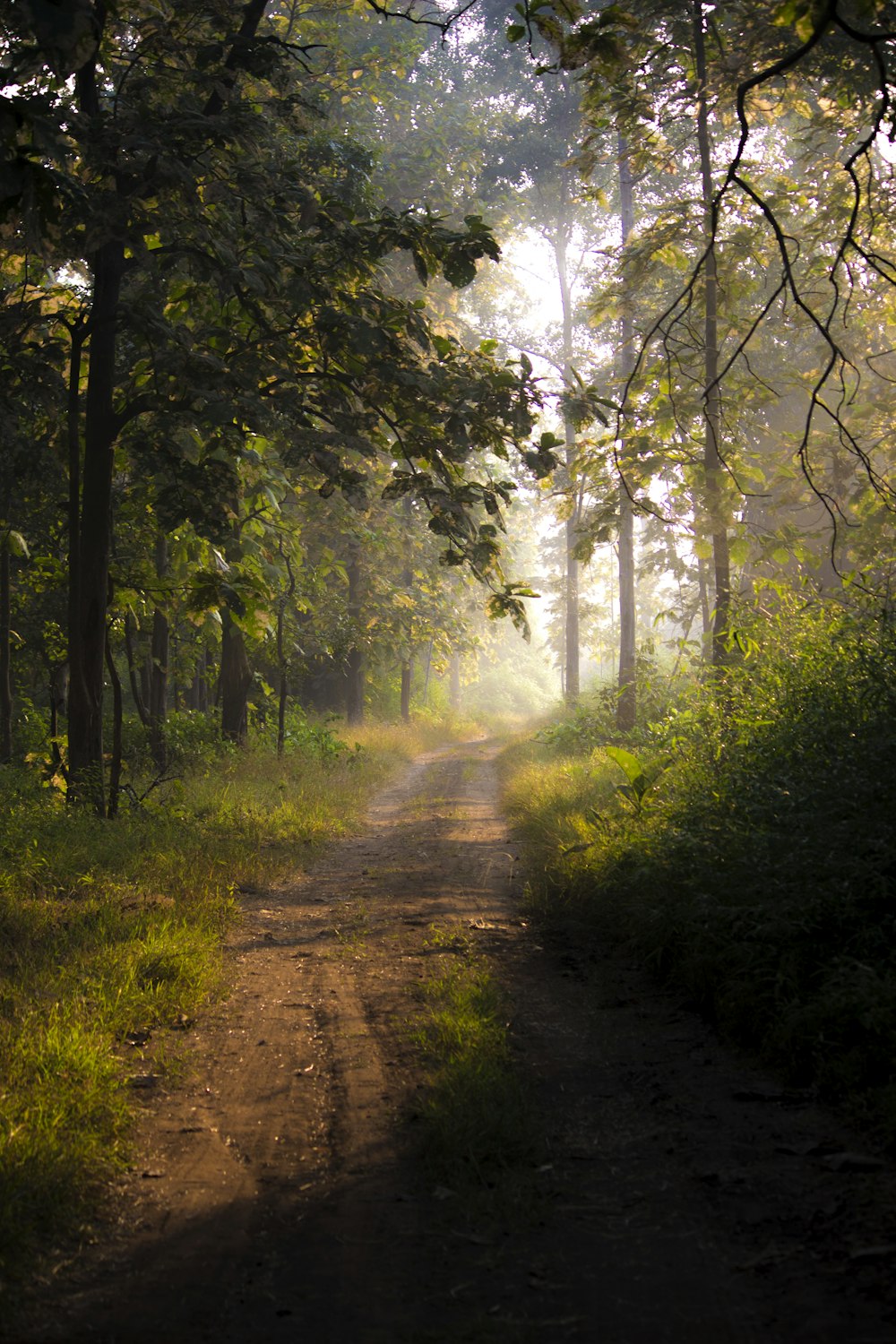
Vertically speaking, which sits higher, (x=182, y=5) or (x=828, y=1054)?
(x=182, y=5)

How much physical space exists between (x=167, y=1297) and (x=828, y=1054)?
2.69m

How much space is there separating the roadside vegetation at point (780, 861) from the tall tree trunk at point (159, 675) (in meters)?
7.73

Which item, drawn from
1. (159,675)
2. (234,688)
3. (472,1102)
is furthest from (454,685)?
(472,1102)

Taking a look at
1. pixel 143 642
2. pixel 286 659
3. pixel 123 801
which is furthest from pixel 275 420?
pixel 286 659

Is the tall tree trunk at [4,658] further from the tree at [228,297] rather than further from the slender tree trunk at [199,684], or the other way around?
the slender tree trunk at [199,684]

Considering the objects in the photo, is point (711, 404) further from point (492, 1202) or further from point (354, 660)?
point (354, 660)

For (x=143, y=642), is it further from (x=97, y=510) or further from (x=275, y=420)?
(x=275, y=420)

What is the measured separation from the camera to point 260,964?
5906 millimetres

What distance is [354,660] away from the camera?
88.9 feet

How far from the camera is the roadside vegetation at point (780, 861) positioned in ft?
13.0

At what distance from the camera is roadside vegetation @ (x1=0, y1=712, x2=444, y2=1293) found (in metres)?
3.30

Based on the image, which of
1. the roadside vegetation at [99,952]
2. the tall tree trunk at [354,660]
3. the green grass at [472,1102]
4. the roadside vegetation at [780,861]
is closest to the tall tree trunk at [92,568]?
the roadside vegetation at [99,952]

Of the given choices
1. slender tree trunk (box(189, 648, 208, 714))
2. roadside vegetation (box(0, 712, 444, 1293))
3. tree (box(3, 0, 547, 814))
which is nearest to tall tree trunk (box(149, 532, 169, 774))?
roadside vegetation (box(0, 712, 444, 1293))

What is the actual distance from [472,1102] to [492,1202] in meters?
0.57
